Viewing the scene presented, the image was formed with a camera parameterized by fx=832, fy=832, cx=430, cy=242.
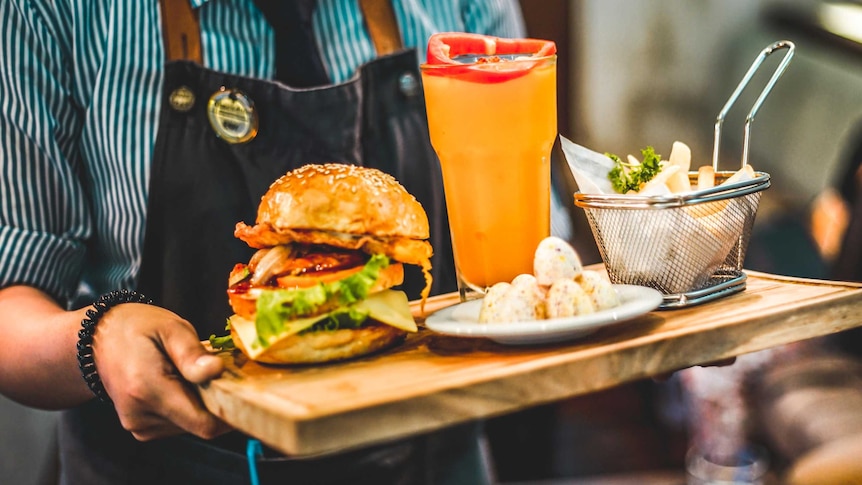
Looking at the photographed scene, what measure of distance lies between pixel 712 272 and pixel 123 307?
3.52ft

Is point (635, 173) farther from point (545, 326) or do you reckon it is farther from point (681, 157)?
point (545, 326)

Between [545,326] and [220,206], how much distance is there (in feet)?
3.03

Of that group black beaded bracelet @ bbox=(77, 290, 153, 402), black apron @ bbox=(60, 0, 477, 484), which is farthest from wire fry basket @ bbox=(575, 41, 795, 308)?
black beaded bracelet @ bbox=(77, 290, 153, 402)

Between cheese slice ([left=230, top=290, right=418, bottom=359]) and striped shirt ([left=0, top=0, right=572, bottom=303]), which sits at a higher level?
striped shirt ([left=0, top=0, right=572, bottom=303])

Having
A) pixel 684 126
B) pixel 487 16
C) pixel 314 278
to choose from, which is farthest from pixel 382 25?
pixel 684 126

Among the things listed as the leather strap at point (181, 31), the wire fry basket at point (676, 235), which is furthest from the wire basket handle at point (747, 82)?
the leather strap at point (181, 31)

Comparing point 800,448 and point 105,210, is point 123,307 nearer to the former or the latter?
point 105,210

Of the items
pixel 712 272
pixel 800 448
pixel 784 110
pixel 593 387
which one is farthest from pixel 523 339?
pixel 784 110

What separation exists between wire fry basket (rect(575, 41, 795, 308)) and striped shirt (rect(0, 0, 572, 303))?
37.2 inches

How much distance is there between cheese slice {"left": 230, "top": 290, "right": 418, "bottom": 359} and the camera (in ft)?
4.23

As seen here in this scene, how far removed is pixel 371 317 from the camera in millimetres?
1367

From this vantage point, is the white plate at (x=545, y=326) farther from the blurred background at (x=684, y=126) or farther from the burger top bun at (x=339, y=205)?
the blurred background at (x=684, y=126)

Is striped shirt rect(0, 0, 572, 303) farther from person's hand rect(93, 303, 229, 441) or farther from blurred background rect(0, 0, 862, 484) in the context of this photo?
blurred background rect(0, 0, 862, 484)

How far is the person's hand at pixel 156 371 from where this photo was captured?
126 centimetres
